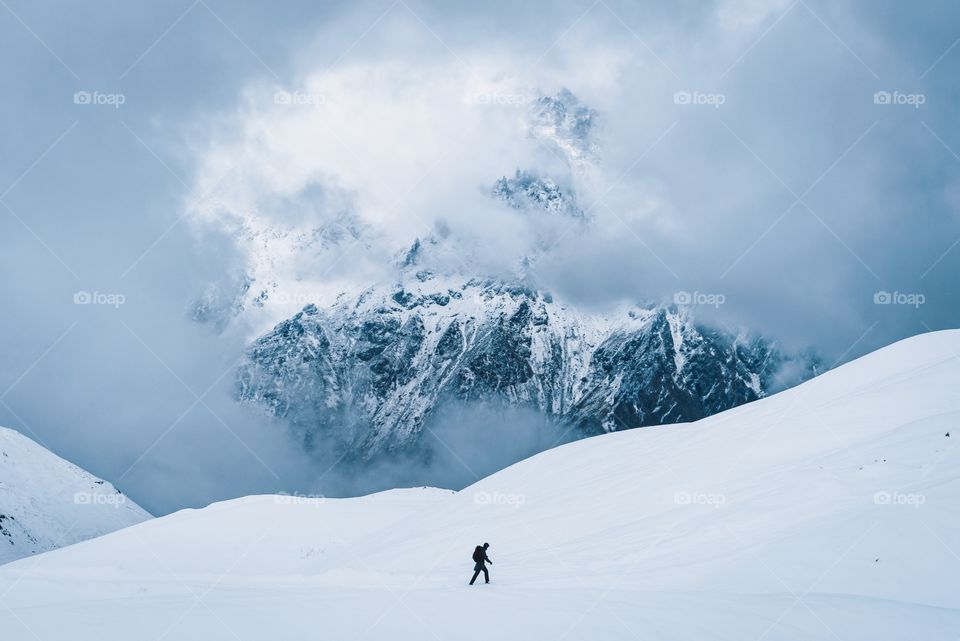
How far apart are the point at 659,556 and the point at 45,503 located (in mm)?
198442

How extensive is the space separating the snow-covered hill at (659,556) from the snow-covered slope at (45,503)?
149633 millimetres

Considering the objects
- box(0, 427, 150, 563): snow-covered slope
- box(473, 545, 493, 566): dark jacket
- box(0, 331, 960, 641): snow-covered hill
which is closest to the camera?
box(0, 331, 960, 641): snow-covered hill

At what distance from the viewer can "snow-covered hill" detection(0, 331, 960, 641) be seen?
38.2ft

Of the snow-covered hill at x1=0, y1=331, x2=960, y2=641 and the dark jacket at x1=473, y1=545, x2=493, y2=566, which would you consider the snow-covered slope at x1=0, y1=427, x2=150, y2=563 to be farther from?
the dark jacket at x1=473, y1=545, x2=493, y2=566

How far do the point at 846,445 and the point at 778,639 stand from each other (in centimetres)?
1073

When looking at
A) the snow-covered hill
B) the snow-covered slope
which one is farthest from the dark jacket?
the snow-covered slope

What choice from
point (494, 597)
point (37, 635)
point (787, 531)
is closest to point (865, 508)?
point (787, 531)

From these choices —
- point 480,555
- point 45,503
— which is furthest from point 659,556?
point 45,503

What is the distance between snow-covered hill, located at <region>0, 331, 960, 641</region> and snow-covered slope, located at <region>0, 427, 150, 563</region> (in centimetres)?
14963

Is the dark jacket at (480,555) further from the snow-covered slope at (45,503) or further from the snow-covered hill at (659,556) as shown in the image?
the snow-covered slope at (45,503)

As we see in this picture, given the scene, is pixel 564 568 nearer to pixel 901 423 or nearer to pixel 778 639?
pixel 778 639

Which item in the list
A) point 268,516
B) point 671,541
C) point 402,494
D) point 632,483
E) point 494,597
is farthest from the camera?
point 402,494

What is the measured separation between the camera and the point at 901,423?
19.7m

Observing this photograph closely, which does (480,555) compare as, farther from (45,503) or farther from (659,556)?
(45,503)
